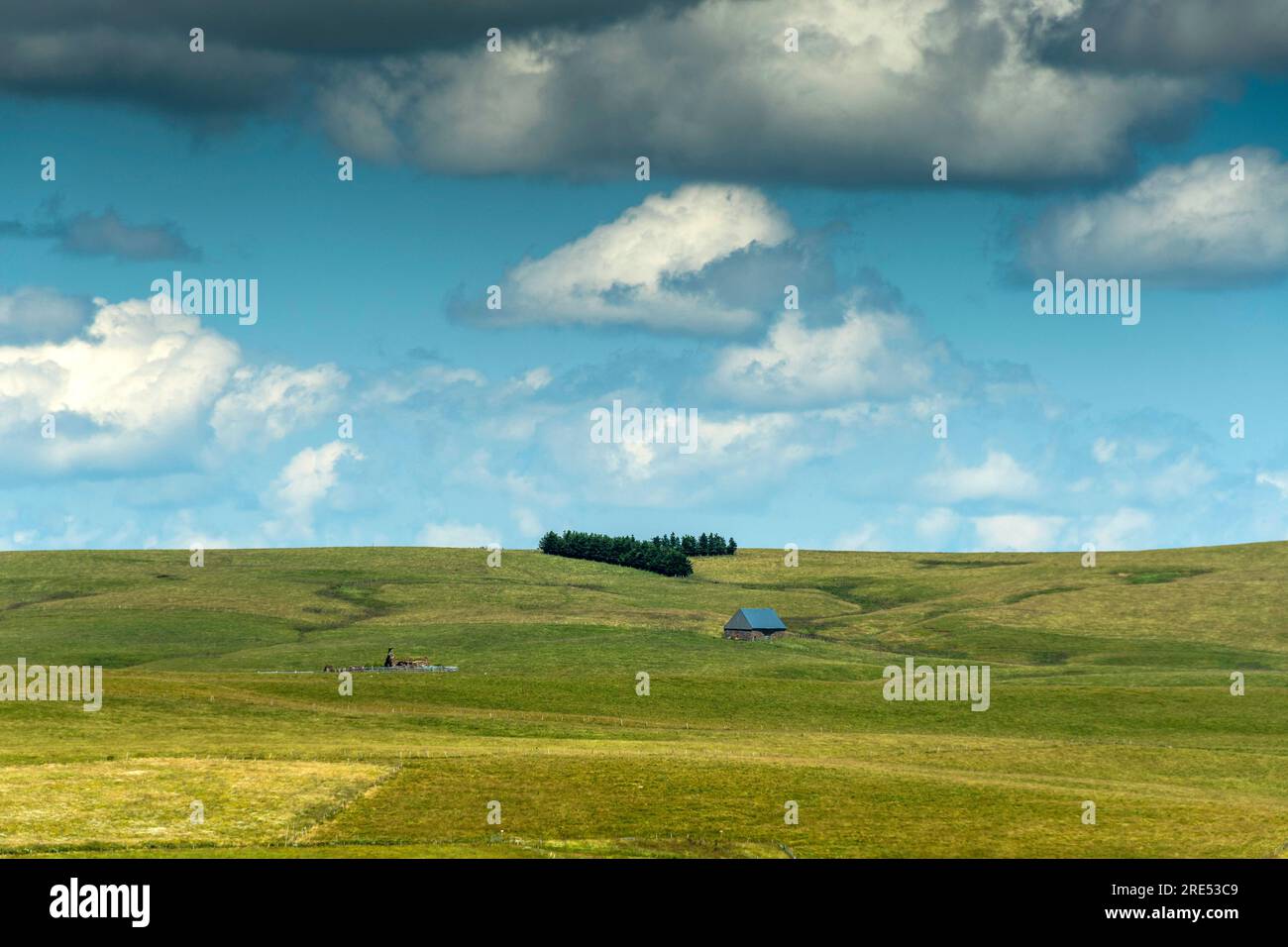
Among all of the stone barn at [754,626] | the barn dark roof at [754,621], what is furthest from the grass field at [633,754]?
the barn dark roof at [754,621]

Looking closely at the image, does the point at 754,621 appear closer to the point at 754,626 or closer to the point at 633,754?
the point at 754,626

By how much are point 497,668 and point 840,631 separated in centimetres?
6750

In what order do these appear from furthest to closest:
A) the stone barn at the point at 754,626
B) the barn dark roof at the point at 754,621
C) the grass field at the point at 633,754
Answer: the barn dark roof at the point at 754,621, the stone barn at the point at 754,626, the grass field at the point at 633,754

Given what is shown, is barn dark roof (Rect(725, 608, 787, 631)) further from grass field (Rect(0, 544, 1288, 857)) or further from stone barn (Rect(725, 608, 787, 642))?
grass field (Rect(0, 544, 1288, 857))

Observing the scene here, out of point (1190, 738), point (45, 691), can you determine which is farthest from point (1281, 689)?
point (45, 691)

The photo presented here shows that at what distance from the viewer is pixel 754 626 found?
6727 inches

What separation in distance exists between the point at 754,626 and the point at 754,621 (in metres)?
1.10

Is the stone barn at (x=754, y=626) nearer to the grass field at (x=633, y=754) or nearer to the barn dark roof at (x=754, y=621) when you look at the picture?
the barn dark roof at (x=754, y=621)

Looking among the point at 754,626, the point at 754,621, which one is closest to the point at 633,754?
the point at 754,626

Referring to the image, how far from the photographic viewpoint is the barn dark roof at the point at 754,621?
171125 mm

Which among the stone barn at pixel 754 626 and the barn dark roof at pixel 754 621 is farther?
the barn dark roof at pixel 754 621
